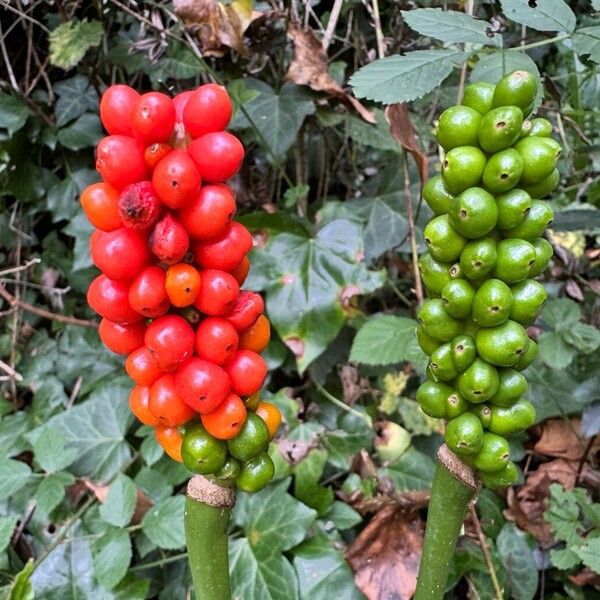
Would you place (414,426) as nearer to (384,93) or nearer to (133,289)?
(384,93)

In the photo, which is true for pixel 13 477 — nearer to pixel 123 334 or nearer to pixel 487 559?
pixel 123 334

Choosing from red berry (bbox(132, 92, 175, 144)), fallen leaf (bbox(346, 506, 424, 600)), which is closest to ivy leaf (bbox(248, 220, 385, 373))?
fallen leaf (bbox(346, 506, 424, 600))

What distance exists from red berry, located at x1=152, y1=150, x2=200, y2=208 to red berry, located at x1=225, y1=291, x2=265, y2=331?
0.18 m

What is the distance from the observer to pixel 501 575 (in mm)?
1533

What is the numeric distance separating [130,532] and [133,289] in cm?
96

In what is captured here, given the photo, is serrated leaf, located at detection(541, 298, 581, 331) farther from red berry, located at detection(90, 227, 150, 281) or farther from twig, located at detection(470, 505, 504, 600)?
red berry, located at detection(90, 227, 150, 281)

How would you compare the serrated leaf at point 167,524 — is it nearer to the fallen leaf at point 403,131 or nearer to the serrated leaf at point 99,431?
the serrated leaf at point 99,431

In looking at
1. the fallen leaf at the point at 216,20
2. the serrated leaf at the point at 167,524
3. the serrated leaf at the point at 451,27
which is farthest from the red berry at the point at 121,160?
the fallen leaf at the point at 216,20

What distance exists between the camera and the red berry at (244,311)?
92 cm

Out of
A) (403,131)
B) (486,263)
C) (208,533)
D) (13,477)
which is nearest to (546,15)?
(403,131)

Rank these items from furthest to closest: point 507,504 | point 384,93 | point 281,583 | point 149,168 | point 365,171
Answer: point 365,171 < point 507,504 < point 281,583 < point 384,93 < point 149,168

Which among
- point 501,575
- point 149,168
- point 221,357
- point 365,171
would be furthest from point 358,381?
point 149,168

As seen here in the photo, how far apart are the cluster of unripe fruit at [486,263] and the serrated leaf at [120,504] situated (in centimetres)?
83

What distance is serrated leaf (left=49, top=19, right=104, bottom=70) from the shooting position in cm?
187
